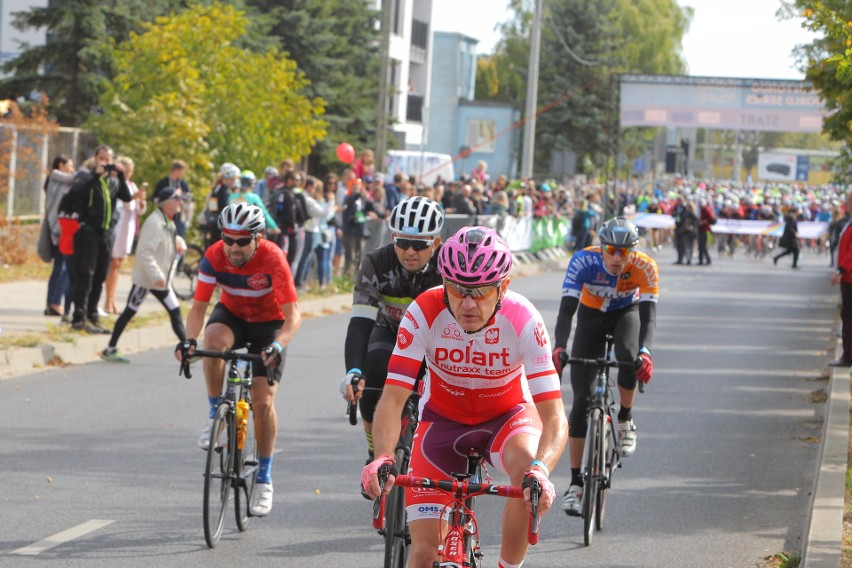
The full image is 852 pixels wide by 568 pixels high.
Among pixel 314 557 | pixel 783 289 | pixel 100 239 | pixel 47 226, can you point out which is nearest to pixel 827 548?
pixel 314 557

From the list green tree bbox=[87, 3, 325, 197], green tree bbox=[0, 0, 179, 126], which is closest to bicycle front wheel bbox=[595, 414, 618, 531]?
green tree bbox=[87, 3, 325, 197]

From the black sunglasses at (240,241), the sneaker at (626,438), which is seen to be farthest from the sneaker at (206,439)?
the sneaker at (626,438)

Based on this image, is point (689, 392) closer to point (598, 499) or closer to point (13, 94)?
point (598, 499)

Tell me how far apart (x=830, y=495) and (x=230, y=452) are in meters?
3.56

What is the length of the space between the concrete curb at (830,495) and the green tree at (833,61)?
2395mm

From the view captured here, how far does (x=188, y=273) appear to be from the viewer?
21.4 metres

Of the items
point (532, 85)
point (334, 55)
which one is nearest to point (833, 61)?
point (532, 85)

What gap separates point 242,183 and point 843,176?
9.27 m

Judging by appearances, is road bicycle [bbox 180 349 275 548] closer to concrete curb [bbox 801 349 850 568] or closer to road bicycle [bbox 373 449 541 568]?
road bicycle [bbox 373 449 541 568]

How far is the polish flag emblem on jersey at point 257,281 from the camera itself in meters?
8.48

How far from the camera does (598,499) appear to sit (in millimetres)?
8594

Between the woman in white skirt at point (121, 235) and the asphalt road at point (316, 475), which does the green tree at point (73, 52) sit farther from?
the asphalt road at point (316, 475)

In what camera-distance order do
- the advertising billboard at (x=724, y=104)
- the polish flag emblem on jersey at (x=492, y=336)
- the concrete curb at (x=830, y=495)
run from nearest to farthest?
the polish flag emblem on jersey at (x=492, y=336), the concrete curb at (x=830, y=495), the advertising billboard at (x=724, y=104)

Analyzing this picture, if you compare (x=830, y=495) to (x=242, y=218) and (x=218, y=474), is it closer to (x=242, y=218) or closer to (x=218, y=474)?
(x=218, y=474)
